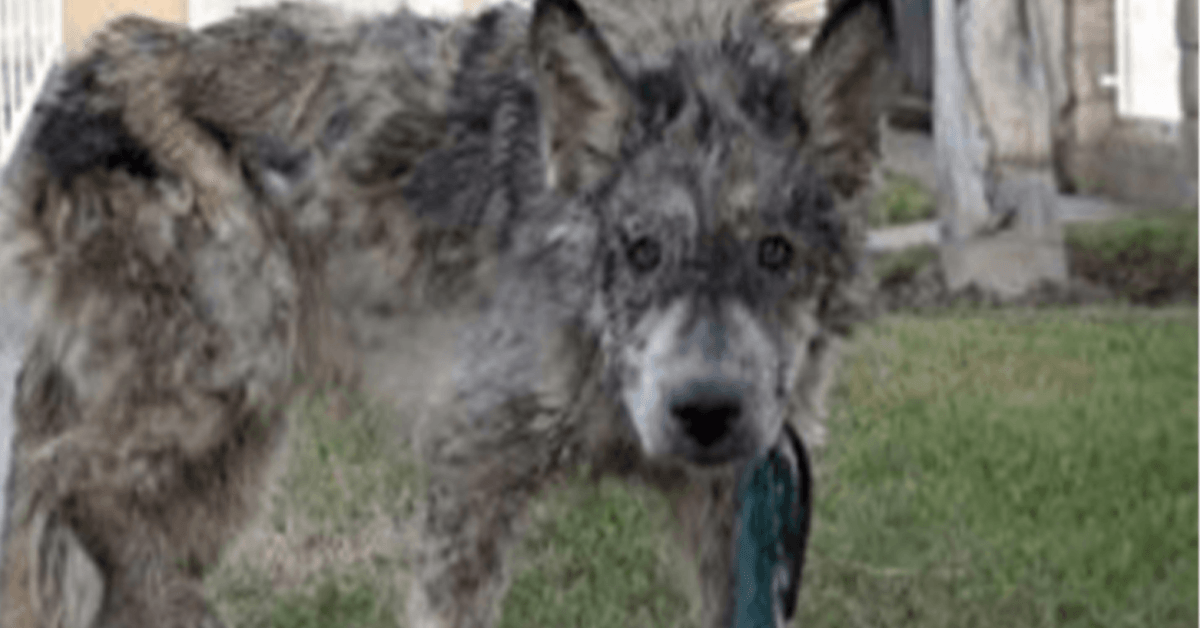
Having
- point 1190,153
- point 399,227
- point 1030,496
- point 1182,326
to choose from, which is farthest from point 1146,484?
point 1190,153

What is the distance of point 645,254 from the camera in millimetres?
3467

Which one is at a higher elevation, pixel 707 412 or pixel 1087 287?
pixel 707 412

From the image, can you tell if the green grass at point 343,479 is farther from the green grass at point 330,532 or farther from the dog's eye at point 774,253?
the dog's eye at point 774,253

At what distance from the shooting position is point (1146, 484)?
19.3 ft

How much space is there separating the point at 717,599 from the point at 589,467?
0.58 metres

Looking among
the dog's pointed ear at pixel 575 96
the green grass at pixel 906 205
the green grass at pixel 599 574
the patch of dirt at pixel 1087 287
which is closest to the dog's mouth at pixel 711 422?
the dog's pointed ear at pixel 575 96

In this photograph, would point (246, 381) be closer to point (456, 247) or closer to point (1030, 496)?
point (456, 247)

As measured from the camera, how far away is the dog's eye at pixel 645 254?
136 inches

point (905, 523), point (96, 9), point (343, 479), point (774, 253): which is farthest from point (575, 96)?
point (96, 9)

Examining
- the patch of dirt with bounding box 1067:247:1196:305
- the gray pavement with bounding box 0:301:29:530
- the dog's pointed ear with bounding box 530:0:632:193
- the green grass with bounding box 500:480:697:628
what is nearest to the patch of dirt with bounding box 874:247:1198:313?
the patch of dirt with bounding box 1067:247:1196:305

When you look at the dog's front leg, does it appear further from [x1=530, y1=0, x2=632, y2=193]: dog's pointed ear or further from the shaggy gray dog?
[x1=530, y1=0, x2=632, y2=193]: dog's pointed ear

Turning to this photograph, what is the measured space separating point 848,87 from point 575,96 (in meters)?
0.64

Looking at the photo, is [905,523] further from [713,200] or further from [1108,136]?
[1108,136]

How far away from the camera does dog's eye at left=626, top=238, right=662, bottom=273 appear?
3.44 meters
